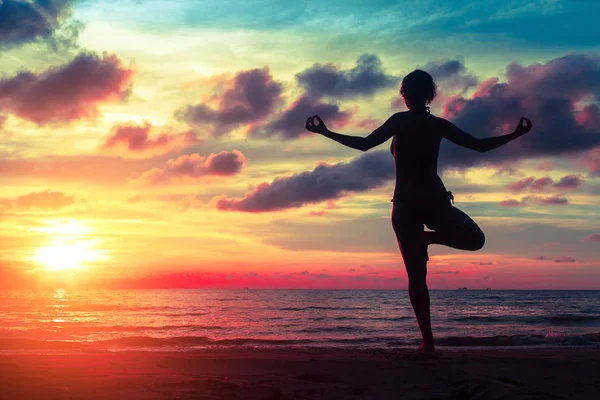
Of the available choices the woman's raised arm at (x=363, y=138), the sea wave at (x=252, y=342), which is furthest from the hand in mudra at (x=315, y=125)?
the sea wave at (x=252, y=342)

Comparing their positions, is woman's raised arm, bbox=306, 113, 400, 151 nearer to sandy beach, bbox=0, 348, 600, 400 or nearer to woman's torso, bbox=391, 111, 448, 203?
woman's torso, bbox=391, 111, 448, 203

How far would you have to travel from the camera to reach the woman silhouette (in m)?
5.57

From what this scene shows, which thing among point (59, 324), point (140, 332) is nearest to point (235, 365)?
point (140, 332)

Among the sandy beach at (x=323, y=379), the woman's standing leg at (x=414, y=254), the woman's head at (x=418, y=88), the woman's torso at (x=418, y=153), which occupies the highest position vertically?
the woman's head at (x=418, y=88)

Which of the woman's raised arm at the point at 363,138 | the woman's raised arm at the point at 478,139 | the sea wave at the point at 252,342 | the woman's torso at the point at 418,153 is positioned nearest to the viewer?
the woman's raised arm at the point at 363,138

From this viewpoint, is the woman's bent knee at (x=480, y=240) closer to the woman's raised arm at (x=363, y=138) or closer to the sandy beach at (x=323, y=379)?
the sandy beach at (x=323, y=379)

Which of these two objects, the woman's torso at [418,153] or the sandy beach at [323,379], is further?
the woman's torso at [418,153]

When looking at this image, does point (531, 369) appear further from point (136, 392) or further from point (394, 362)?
point (136, 392)

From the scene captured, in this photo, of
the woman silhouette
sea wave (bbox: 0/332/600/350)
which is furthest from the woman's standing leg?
sea wave (bbox: 0/332/600/350)

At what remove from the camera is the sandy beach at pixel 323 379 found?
3.89 m

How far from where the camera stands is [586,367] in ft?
17.8

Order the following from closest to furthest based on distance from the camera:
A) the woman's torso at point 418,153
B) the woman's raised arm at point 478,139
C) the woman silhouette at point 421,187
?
the woman's raised arm at point 478,139 → the woman silhouette at point 421,187 → the woman's torso at point 418,153

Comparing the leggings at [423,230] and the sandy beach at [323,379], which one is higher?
the leggings at [423,230]

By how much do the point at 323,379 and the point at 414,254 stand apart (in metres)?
1.69
